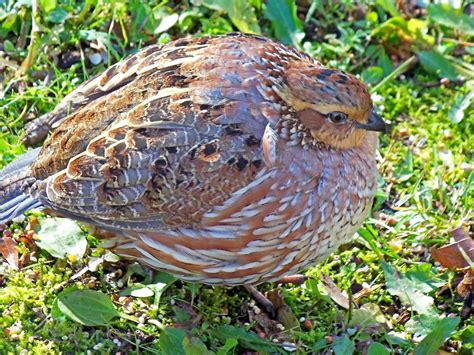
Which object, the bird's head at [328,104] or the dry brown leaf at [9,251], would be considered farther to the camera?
the dry brown leaf at [9,251]

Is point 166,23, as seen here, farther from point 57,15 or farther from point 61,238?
point 61,238

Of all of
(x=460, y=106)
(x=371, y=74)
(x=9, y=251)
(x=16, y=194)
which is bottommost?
(x=9, y=251)

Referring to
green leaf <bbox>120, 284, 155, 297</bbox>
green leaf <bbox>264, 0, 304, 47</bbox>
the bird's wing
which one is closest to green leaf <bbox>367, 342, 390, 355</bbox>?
the bird's wing

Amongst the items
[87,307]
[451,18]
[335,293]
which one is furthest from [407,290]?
[451,18]

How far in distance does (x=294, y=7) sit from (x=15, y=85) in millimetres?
1959

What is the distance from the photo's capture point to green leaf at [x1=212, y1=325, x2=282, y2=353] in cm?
490

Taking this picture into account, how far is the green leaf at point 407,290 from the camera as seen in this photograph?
5117 mm

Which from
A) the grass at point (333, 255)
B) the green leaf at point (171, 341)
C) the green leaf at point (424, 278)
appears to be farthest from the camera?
the green leaf at point (424, 278)

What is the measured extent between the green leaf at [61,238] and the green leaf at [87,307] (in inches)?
13.8

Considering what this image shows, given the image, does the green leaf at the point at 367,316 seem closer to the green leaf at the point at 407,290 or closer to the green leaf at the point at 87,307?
the green leaf at the point at 407,290

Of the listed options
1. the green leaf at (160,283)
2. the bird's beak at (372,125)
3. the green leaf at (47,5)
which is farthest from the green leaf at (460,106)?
the green leaf at (47,5)

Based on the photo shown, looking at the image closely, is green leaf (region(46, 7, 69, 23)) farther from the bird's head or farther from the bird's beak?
the bird's beak

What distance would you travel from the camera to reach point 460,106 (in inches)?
Answer: 243

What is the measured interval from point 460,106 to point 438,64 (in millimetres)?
378
